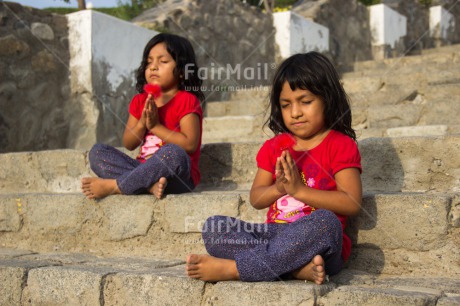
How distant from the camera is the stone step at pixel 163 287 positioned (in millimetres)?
1797

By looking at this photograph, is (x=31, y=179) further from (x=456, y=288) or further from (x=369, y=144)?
(x=456, y=288)

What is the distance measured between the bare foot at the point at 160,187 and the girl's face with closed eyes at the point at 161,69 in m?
0.67

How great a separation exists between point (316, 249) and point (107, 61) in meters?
3.00

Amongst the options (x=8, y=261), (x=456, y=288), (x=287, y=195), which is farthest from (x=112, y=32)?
(x=456, y=288)

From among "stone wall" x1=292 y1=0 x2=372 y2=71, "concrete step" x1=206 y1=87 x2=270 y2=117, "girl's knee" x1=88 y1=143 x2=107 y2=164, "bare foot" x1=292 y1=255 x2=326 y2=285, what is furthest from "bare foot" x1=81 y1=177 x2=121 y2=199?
"stone wall" x1=292 y1=0 x2=372 y2=71

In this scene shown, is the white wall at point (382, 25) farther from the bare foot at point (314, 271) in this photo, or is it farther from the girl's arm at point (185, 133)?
the bare foot at point (314, 271)

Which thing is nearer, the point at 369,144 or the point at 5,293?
the point at 5,293

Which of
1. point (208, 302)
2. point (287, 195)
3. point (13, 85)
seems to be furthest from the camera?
point (13, 85)

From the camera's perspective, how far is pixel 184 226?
8.47 ft

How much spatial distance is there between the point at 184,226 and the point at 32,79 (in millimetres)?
2178

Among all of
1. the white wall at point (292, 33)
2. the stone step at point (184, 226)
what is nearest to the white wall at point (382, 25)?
the white wall at point (292, 33)

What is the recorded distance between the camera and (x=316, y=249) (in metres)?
1.92

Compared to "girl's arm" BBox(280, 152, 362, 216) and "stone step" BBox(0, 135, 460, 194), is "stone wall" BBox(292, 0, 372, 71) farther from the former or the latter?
"girl's arm" BBox(280, 152, 362, 216)

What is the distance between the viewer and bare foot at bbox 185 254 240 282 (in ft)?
6.49
